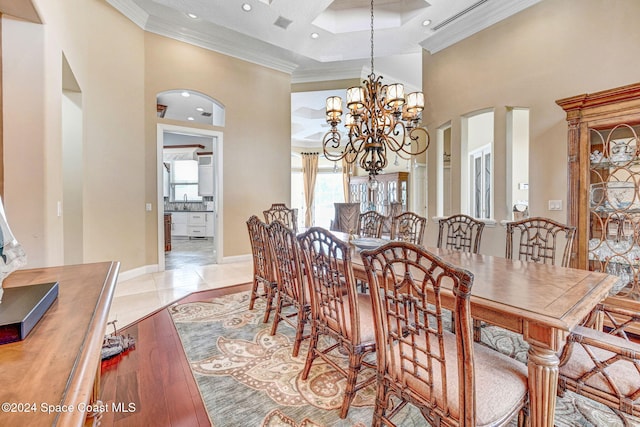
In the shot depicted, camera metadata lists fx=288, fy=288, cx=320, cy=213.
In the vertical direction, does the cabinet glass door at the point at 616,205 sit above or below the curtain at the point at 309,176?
below

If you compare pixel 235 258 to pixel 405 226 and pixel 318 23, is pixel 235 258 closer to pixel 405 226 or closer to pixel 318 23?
pixel 405 226

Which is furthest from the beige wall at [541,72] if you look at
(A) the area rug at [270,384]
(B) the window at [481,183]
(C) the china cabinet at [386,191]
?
(C) the china cabinet at [386,191]

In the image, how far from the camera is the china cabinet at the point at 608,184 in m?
2.42

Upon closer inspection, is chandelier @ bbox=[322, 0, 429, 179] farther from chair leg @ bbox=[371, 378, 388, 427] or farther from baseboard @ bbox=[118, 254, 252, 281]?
baseboard @ bbox=[118, 254, 252, 281]

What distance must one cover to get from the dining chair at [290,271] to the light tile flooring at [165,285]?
1706 mm

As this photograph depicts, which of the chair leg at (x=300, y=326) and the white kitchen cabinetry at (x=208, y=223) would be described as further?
the white kitchen cabinetry at (x=208, y=223)

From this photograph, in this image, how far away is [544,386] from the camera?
112cm

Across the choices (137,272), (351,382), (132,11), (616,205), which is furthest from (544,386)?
(132,11)

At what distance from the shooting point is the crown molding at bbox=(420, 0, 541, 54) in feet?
12.1

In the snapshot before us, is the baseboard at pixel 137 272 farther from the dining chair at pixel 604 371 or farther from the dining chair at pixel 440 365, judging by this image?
the dining chair at pixel 604 371

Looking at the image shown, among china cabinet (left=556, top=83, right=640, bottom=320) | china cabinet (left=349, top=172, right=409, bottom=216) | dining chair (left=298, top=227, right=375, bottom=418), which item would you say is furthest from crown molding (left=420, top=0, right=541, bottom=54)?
dining chair (left=298, top=227, right=375, bottom=418)

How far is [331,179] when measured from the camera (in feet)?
33.8

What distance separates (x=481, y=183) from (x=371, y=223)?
355 cm

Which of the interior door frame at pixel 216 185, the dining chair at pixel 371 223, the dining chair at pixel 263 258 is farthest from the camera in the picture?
the interior door frame at pixel 216 185
